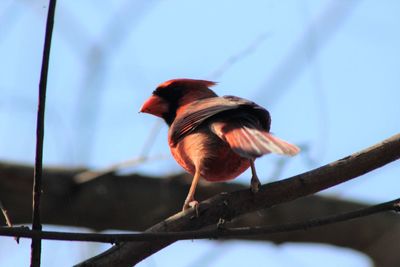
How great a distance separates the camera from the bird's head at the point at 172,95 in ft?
12.6

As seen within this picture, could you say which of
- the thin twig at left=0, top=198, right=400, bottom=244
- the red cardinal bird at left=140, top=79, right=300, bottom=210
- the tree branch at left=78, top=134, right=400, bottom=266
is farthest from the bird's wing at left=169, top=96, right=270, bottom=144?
the thin twig at left=0, top=198, right=400, bottom=244

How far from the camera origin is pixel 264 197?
2559 millimetres

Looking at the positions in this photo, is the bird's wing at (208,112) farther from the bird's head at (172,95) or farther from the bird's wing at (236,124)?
the bird's head at (172,95)

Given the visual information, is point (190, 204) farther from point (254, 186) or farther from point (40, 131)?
point (40, 131)

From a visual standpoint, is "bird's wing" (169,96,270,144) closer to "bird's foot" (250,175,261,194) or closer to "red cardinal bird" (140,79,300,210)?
"red cardinal bird" (140,79,300,210)

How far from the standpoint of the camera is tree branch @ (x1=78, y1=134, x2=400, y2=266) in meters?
2.33

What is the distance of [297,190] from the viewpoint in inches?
97.6

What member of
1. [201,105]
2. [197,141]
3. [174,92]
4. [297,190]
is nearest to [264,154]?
[297,190]

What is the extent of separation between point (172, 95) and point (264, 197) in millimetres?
1428

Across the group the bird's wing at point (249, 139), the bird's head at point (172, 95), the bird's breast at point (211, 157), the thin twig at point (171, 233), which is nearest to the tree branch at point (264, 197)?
the bird's wing at point (249, 139)

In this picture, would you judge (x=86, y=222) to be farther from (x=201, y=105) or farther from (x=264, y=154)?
(x=264, y=154)

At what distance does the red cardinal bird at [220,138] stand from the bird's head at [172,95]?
238mm

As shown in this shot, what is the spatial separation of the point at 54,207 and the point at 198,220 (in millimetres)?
3145

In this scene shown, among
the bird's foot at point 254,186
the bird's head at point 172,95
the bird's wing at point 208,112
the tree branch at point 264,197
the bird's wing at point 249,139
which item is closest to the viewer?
the tree branch at point 264,197
